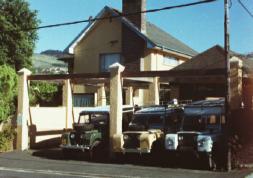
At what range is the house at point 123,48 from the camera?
3116cm

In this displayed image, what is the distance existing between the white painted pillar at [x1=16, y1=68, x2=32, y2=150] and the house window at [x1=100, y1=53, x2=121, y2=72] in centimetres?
1041

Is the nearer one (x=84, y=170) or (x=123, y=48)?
(x=84, y=170)

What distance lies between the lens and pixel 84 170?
16281 millimetres

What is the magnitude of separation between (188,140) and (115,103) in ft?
12.9

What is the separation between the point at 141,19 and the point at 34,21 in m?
7.06

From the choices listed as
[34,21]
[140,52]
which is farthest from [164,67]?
[34,21]

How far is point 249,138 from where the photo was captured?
18.5 metres

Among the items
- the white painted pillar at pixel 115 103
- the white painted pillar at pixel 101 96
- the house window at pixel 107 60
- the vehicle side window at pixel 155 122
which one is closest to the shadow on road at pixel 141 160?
the white painted pillar at pixel 115 103

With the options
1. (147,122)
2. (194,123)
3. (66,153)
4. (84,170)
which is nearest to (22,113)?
(66,153)

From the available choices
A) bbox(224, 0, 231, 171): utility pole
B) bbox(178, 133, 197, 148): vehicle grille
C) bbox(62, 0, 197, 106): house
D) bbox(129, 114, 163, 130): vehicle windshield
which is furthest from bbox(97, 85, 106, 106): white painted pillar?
bbox(224, 0, 231, 171): utility pole

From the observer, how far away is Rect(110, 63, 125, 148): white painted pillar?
63.3 feet

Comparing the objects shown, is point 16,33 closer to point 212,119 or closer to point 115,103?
point 115,103

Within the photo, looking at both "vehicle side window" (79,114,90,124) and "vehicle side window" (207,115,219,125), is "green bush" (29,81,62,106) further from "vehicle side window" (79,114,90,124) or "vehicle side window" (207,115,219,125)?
"vehicle side window" (207,115,219,125)

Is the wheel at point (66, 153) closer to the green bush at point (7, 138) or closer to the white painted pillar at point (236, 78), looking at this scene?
the green bush at point (7, 138)
